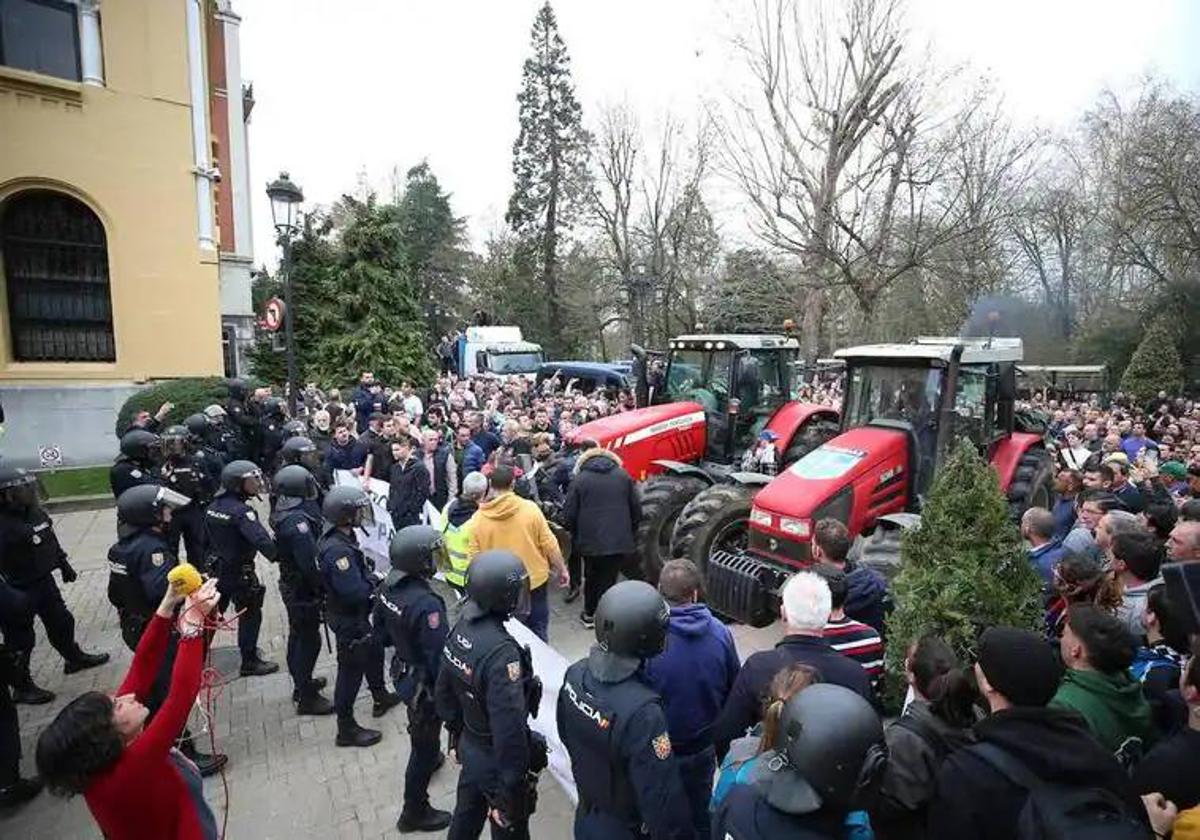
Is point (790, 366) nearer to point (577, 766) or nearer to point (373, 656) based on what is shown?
point (373, 656)

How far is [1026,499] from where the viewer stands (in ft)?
24.1

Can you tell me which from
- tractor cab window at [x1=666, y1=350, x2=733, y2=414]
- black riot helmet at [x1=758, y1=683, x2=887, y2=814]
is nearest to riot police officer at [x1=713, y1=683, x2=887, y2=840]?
black riot helmet at [x1=758, y1=683, x2=887, y2=814]

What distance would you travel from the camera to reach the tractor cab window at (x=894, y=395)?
6570mm

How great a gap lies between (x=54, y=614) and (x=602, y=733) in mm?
5537

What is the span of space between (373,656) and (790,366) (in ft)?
19.6

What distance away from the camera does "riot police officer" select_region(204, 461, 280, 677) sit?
559cm

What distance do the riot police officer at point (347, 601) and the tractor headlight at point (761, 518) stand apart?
3307mm

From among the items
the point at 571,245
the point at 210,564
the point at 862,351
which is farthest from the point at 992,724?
the point at 571,245

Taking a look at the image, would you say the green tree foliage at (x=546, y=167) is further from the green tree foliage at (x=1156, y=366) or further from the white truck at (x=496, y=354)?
the green tree foliage at (x=1156, y=366)

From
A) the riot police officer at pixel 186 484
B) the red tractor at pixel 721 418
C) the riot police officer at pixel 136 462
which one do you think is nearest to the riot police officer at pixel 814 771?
the red tractor at pixel 721 418

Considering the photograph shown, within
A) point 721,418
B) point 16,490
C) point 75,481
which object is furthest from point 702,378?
point 75,481

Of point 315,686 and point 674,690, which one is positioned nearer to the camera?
point 674,690

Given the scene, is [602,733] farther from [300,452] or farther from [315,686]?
[300,452]

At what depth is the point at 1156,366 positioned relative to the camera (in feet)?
72.6
